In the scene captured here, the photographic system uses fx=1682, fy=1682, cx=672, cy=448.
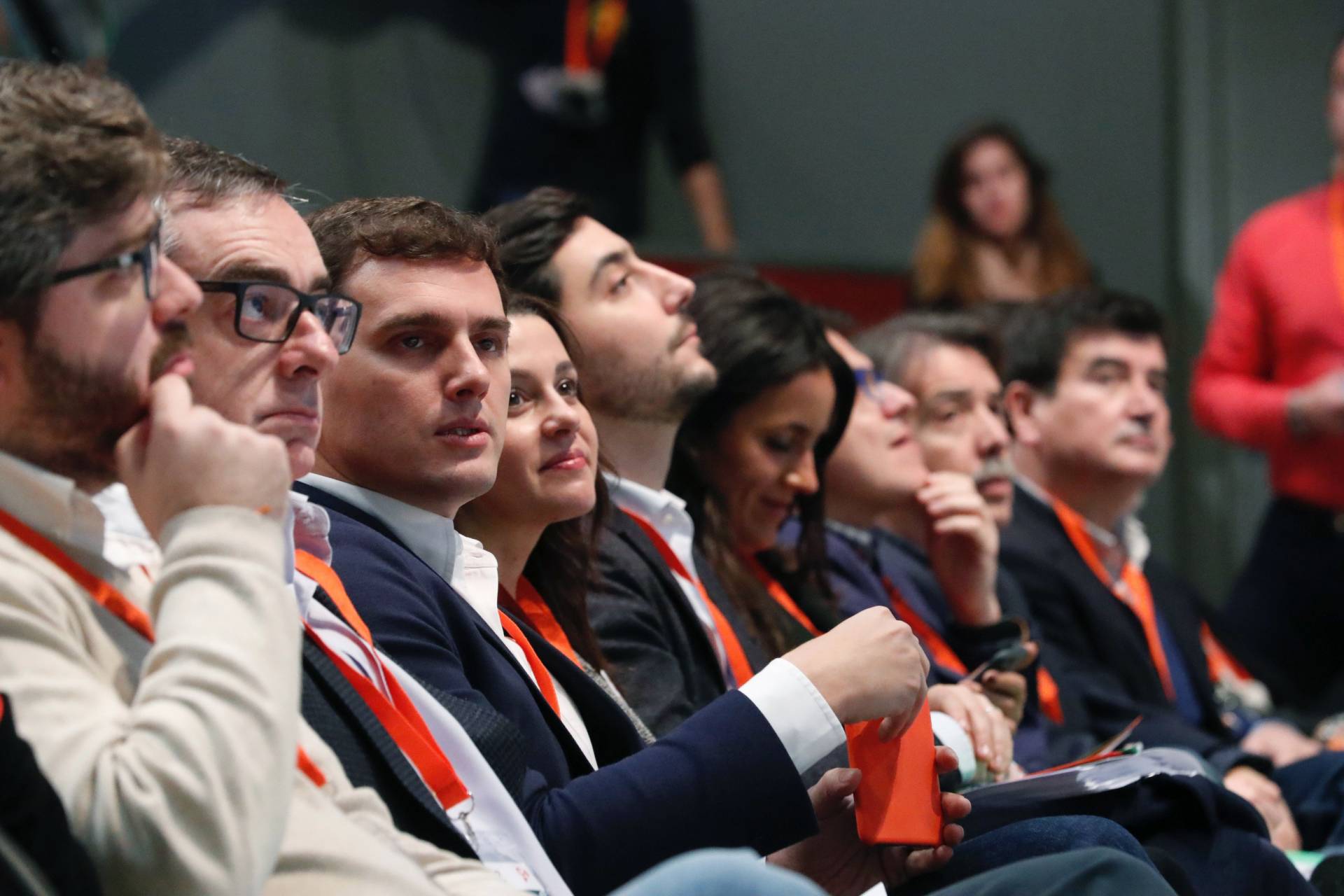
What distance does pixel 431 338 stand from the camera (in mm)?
2031

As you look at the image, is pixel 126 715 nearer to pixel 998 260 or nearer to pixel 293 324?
pixel 293 324

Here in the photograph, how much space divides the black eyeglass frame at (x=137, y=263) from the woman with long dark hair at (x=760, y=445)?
166cm

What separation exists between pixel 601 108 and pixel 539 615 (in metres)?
3.39

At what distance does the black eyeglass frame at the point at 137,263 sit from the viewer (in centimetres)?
132

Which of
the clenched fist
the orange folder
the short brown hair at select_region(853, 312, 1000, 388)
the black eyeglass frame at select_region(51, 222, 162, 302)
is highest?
the black eyeglass frame at select_region(51, 222, 162, 302)

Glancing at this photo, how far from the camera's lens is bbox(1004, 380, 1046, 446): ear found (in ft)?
13.5

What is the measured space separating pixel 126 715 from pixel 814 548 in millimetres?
2010

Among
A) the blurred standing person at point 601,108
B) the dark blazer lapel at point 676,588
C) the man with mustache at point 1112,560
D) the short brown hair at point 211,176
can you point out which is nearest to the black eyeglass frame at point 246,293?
the short brown hair at point 211,176

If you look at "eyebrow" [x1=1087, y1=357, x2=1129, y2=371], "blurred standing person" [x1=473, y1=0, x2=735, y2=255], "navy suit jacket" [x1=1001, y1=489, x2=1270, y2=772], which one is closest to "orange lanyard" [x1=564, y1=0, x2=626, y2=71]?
"blurred standing person" [x1=473, y1=0, x2=735, y2=255]

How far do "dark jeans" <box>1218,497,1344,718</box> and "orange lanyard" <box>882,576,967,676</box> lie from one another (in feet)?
5.20

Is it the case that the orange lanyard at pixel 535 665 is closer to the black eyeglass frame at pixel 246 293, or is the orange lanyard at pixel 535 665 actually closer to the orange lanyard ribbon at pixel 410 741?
the orange lanyard ribbon at pixel 410 741

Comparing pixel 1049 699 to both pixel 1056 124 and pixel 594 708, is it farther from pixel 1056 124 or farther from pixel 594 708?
pixel 1056 124

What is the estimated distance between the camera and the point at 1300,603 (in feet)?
15.1

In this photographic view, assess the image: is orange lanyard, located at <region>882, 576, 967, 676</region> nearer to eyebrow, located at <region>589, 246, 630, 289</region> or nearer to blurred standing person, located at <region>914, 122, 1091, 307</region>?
eyebrow, located at <region>589, 246, 630, 289</region>
